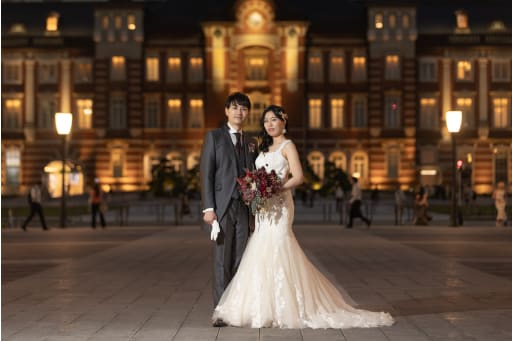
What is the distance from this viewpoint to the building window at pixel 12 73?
63125 millimetres

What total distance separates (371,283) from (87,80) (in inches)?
2041

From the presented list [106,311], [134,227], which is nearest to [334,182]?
[134,227]

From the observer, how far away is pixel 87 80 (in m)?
63.1

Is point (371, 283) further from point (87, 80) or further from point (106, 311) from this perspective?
point (87, 80)

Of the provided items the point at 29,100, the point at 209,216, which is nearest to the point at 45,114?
the point at 29,100

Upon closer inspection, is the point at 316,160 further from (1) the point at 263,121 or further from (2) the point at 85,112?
(1) the point at 263,121

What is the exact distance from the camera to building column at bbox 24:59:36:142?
63125 mm

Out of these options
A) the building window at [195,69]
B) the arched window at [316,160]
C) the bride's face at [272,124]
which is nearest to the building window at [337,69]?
the arched window at [316,160]

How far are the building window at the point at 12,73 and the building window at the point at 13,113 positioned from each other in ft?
4.24

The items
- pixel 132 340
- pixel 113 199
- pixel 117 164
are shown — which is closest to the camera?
pixel 132 340

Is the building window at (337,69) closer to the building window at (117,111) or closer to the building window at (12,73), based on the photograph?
the building window at (117,111)

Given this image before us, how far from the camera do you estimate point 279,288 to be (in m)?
9.12

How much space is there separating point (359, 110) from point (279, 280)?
178 feet

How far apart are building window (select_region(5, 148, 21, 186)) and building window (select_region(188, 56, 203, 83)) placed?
12.8 m
